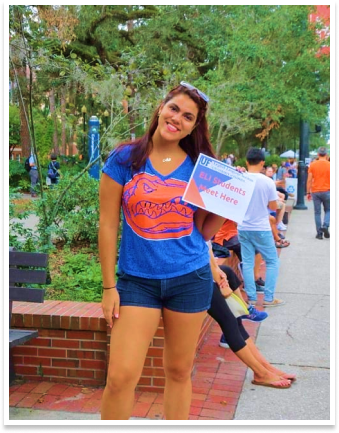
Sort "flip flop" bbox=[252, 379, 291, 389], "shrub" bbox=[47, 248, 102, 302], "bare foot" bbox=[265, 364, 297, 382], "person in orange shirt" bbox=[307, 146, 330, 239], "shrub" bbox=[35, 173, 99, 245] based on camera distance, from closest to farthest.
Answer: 1. "flip flop" bbox=[252, 379, 291, 389]
2. "bare foot" bbox=[265, 364, 297, 382]
3. "shrub" bbox=[47, 248, 102, 302]
4. "shrub" bbox=[35, 173, 99, 245]
5. "person in orange shirt" bbox=[307, 146, 330, 239]

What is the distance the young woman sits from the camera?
2.55 meters

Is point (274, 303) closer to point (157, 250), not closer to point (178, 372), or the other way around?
point (178, 372)

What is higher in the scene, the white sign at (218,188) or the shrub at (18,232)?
the white sign at (218,188)

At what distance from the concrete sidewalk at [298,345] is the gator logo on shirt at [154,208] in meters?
1.67

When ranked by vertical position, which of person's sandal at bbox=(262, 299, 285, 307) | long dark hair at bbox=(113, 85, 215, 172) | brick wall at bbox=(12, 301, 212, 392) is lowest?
person's sandal at bbox=(262, 299, 285, 307)

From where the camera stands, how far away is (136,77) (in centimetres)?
719

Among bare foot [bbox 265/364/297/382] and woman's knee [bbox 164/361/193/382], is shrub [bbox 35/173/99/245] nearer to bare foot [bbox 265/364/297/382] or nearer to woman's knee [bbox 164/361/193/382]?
bare foot [bbox 265/364/297/382]

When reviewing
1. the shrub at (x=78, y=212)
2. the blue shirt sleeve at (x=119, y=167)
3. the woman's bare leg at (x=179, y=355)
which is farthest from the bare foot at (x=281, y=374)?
the shrub at (x=78, y=212)

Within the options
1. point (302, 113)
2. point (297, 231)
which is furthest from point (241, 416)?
point (302, 113)

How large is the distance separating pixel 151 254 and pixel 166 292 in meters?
0.20

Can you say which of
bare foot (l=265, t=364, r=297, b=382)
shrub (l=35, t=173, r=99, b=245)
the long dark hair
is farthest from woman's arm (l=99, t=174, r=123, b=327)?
shrub (l=35, t=173, r=99, b=245)

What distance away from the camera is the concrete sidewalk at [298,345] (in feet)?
12.2

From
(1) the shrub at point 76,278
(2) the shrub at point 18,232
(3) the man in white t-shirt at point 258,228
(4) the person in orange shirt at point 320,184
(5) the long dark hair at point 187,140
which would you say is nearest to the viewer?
(5) the long dark hair at point 187,140

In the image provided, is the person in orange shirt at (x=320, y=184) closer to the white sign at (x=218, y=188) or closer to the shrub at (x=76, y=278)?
the shrub at (x=76, y=278)
